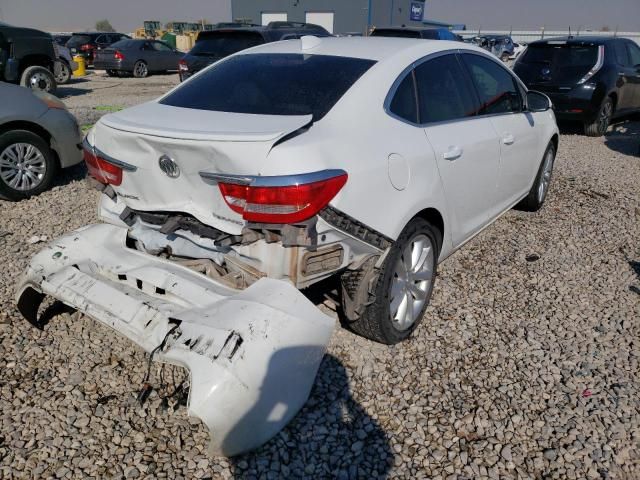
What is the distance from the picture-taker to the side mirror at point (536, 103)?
4.48 meters

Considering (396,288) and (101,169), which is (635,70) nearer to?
(396,288)

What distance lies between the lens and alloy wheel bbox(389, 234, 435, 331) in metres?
2.97

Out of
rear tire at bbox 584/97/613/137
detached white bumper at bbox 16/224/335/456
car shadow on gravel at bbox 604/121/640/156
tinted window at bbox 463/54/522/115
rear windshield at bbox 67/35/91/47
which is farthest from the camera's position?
rear windshield at bbox 67/35/91/47

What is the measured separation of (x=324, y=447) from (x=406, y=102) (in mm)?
1885

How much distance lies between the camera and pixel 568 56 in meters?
9.16

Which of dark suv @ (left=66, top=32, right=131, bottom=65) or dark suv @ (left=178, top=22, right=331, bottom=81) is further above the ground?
dark suv @ (left=178, top=22, right=331, bottom=81)

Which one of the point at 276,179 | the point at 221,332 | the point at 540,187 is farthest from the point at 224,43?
the point at 221,332

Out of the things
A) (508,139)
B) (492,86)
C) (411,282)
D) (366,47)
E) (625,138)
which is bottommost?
(625,138)

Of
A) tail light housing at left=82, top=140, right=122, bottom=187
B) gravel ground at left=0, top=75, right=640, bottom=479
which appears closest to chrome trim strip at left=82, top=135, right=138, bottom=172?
tail light housing at left=82, top=140, right=122, bottom=187

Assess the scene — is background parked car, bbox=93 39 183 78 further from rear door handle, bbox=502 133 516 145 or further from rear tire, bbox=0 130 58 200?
rear door handle, bbox=502 133 516 145

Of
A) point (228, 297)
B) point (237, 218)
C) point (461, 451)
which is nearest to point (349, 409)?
point (461, 451)

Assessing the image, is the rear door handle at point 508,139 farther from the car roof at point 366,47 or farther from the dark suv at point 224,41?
the dark suv at point 224,41

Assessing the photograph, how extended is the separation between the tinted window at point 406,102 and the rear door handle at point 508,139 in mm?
1143

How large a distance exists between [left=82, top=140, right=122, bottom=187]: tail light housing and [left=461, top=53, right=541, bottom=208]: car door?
2436 mm
